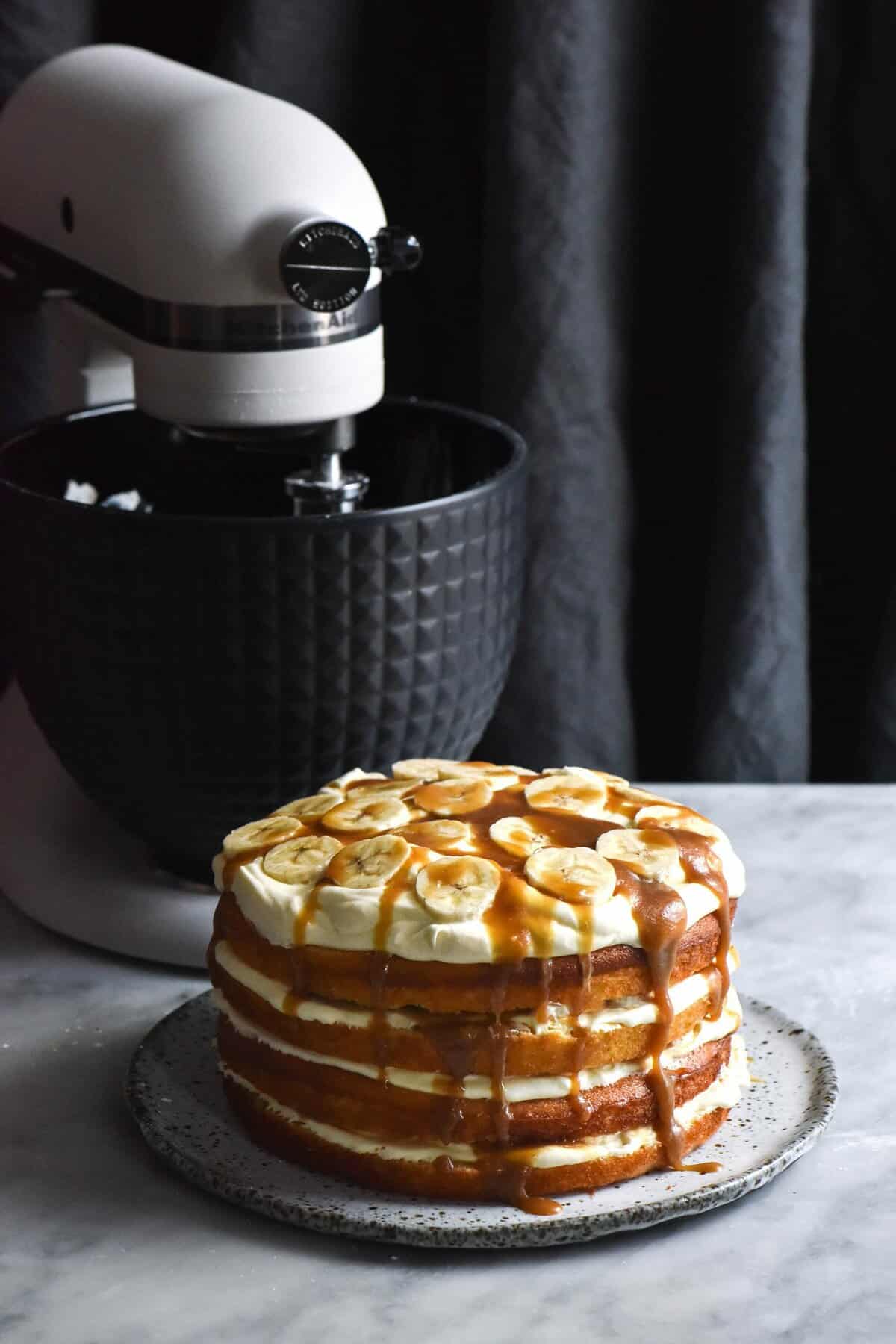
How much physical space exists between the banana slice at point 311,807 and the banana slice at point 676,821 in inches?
5.7

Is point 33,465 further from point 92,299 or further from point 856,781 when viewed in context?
point 856,781

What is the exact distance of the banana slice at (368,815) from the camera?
79cm

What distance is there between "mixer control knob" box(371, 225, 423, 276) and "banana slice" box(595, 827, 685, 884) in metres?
0.32

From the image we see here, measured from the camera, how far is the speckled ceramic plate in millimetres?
694

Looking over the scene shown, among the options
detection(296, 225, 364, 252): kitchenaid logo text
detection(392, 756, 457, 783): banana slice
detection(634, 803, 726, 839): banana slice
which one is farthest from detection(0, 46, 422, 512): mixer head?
detection(634, 803, 726, 839): banana slice

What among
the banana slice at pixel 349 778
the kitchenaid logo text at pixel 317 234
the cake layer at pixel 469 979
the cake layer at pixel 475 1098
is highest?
the kitchenaid logo text at pixel 317 234

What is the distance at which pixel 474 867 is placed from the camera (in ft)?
2.42

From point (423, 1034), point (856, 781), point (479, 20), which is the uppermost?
point (479, 20)

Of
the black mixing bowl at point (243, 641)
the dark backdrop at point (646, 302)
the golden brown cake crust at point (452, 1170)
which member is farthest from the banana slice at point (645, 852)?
the dark backdrop at point (646, 302)

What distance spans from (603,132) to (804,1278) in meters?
0.87

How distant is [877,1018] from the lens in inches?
35.3

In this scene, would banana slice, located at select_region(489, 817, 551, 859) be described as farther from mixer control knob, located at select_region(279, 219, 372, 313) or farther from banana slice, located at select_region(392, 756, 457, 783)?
mixer control knob, located at select_region(279, 219, 372, 313)

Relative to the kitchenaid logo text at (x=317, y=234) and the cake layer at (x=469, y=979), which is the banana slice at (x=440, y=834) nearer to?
the cake layer at (x=469, y=979)

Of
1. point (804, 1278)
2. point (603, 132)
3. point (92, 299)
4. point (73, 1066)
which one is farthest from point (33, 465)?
point (804, 1278)
